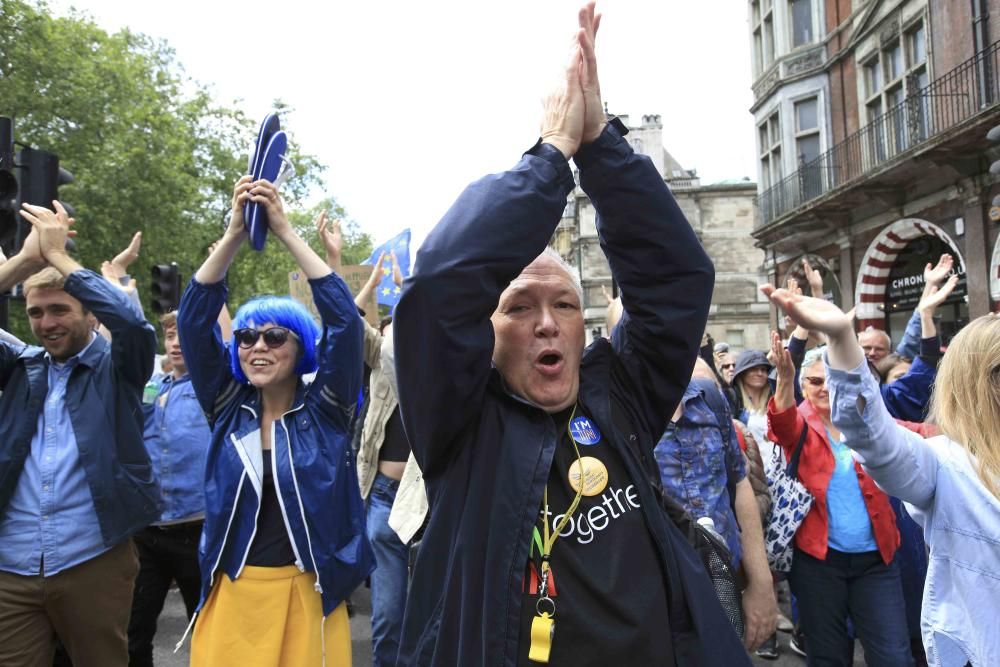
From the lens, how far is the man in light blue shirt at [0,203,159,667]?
11.0 ft

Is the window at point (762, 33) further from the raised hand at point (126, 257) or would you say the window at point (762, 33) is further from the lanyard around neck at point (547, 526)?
the lanyard around neck at point (547, 526)

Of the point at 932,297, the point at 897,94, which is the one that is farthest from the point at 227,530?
the point at 897,94

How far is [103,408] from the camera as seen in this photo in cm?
360

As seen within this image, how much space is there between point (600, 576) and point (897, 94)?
17996 mm

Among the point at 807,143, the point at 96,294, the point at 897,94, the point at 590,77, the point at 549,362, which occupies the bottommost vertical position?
the point at 549,362

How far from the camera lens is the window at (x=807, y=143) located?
19.7 m

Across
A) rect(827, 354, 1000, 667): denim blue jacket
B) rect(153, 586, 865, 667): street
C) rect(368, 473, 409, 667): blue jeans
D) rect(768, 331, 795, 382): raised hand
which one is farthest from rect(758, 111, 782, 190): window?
rect(827, 354, 1000, 667): denim blue jacket

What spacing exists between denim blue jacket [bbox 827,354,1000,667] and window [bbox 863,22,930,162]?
13923 mm

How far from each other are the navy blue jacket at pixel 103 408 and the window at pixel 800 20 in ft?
67.9

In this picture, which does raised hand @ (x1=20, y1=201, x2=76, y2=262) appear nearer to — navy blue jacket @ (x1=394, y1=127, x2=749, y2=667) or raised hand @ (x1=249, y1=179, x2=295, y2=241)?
raised hand @ (x1=249, y1=179, x2=295, y2=241)

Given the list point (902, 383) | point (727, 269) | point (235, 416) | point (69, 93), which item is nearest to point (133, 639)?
point (235, 416)

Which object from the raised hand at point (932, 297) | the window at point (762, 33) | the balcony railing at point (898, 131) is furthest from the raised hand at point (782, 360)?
the window at point (762, 33)

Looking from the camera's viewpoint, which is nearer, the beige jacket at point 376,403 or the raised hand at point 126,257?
the raised hand at point 126,257

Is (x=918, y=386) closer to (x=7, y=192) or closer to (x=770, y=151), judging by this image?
(x=7, y=192)
